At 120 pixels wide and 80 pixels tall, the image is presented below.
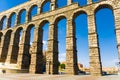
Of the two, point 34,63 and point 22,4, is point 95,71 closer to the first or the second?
point 34,63

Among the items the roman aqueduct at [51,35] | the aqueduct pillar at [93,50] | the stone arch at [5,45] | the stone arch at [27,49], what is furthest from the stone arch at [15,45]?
the aqueduct pillar at [93,50]

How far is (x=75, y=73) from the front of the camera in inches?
873

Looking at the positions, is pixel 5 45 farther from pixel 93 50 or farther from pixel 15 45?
pixel 93 50

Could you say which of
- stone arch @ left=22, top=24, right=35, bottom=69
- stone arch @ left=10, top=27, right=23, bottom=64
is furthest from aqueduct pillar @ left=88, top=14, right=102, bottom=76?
stone arch @ left=10, top=27, right=23, bottom=64

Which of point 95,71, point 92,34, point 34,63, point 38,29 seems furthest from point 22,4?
point 95,71

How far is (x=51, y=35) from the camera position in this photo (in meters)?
26.4

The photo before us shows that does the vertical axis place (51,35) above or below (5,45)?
above

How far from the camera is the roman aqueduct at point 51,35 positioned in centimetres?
2161

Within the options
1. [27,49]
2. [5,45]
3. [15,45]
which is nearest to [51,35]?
[27,49]

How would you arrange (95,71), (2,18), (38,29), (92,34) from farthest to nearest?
(2,18)
(38,29)
(92,34)
(95,71)

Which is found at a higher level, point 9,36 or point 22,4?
point 22,4

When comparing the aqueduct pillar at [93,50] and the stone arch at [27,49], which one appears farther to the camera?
the stone arch at [27,49]

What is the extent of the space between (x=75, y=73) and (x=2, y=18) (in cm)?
2782

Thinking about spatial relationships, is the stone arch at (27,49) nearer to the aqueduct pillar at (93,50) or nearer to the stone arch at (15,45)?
the stone arch at (15,45)
